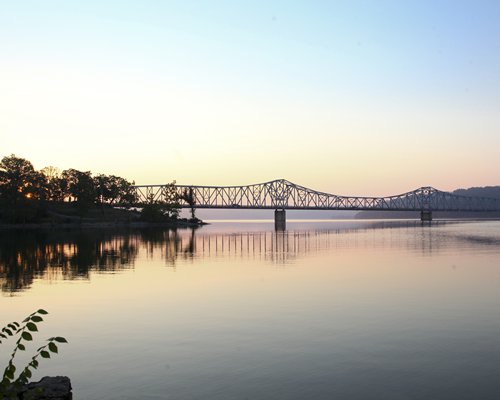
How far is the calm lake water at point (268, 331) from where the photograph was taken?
15.4 meters

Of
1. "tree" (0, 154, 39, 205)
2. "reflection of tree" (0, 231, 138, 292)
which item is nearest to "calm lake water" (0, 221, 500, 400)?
"reflection of tree" (0, 231, 138, 292)

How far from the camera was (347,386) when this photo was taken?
1522cm

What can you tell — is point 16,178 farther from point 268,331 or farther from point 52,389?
point 52,389

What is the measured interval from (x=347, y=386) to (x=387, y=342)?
19.6ft

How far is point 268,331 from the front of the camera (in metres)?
22.8

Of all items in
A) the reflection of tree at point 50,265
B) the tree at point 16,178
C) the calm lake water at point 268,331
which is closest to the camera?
the calm lake water at point 268,331

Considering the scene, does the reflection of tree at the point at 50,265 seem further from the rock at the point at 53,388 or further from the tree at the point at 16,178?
the tree at the point at 16,178

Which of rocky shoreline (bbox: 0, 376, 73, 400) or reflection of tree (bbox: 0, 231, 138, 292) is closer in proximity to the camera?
rocky shoreline (bbox: 0, 376, 73, 400)

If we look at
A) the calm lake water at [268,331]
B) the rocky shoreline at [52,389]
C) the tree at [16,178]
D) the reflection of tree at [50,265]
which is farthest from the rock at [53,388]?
the tree at [16,178]

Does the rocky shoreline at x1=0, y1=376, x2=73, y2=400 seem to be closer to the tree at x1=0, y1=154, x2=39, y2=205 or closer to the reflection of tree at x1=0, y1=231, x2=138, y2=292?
the reflection of tree at x1=0, y1=231, x2=138, y2=292

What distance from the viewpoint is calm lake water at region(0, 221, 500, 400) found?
15.4 metres

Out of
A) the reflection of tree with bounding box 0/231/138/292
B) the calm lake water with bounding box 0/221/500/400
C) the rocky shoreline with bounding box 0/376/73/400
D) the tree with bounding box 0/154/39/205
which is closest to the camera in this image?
the rocky shoreline with bounding box 0/376/73/400

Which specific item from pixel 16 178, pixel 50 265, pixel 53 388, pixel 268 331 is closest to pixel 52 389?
pixel 53 388

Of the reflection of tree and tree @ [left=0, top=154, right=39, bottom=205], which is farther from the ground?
tree @ [left=0, top=154, right=39, bottom=205]
